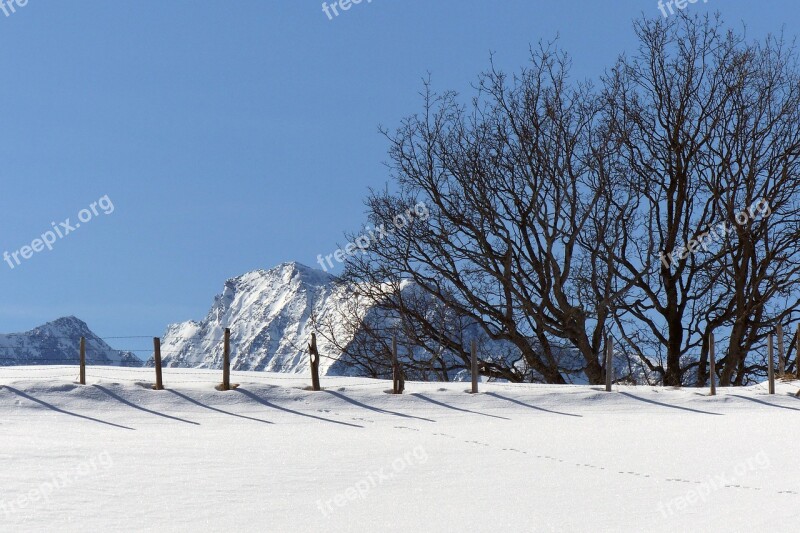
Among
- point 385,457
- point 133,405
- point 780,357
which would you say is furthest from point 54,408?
point 780,357

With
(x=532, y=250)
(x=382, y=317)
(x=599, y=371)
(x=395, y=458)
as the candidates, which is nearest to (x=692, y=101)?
(x=532, y=250)

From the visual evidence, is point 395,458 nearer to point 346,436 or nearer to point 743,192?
point 346,436

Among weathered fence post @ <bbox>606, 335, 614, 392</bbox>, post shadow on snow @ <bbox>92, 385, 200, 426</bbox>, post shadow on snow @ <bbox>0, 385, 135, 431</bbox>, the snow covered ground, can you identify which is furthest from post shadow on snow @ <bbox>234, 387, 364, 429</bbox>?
weathered fence post @ <bbox>606, 335, 614, 392</bbox>

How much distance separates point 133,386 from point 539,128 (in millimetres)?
12962

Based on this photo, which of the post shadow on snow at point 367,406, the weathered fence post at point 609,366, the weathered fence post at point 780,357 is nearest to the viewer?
the post shadow on snow at point 367,406

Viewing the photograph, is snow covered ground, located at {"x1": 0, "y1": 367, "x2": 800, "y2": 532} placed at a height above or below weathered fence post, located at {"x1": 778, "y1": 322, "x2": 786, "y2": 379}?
below

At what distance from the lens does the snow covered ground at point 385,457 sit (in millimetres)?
10227

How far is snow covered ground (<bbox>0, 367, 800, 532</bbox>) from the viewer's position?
1023 centimetres

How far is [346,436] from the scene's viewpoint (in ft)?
57.3

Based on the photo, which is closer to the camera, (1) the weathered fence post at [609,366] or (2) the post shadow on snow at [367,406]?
(2) the post shadow on snow at [367,406]

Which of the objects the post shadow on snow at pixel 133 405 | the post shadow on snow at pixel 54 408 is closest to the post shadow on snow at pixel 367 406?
the post shadow on snow at pixel 133 405

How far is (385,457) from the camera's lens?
1453 centimetres

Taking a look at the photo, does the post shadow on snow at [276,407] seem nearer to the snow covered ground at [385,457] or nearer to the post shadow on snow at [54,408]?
the snow covered ground at [385,457]

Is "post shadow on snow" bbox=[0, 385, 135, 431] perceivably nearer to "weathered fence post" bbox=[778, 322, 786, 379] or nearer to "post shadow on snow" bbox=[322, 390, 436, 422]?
"post shadow on snow" bbox=[322, 390, 436, 422]
